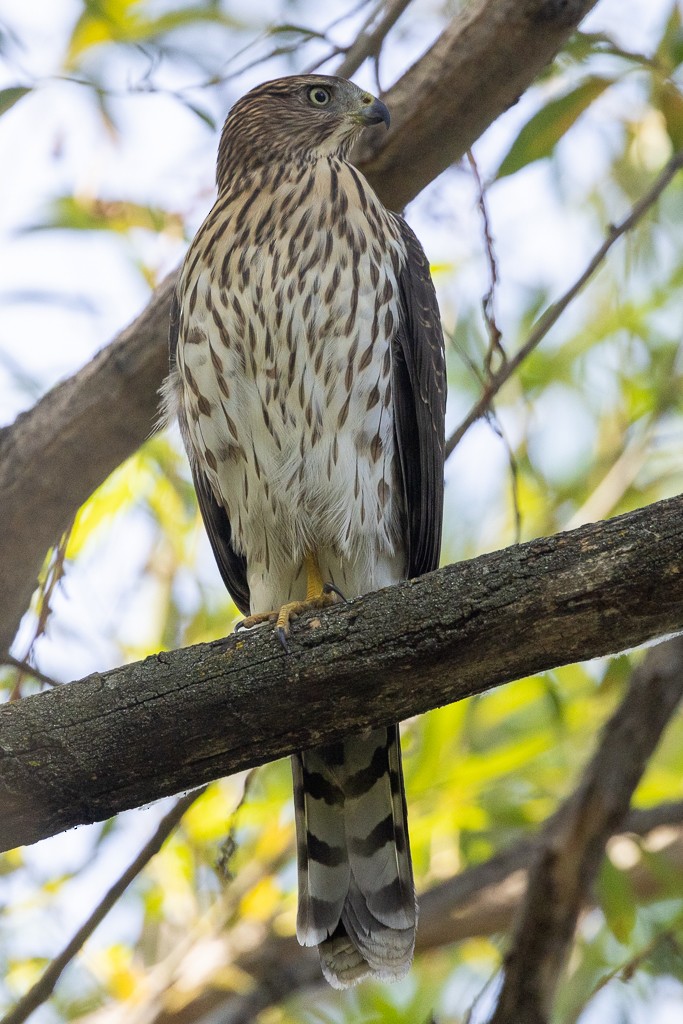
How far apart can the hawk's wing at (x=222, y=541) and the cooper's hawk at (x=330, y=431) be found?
6 cm

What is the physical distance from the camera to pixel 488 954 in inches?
220

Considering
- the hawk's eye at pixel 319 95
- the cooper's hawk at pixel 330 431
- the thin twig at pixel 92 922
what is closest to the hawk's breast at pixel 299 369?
the cooper's hawk at pixel 330 431

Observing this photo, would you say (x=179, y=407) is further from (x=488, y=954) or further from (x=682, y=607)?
(x=488, y=954)

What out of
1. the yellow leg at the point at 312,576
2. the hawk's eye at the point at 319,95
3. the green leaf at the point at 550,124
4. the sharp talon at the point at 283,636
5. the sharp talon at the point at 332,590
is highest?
the hawk's eye at the point at 319,95

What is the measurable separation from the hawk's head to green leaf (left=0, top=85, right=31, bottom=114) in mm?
997

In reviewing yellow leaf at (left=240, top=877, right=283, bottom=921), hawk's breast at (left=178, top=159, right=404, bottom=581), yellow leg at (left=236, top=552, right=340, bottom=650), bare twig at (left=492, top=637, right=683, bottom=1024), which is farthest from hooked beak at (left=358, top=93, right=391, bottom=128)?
yellow leaf at (left=240, top=877, right=283, bottom=921)

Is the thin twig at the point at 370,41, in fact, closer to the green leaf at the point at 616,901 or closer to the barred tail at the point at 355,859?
the barred tail at the point at 355,859

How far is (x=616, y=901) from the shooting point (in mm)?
4461

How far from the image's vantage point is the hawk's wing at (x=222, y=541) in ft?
14.1

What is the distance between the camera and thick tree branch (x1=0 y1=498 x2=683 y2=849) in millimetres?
2635

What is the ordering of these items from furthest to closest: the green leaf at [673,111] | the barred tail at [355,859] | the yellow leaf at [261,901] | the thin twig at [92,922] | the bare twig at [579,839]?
the yellow leaf at [261,901], the green leaf at [673,111], the bare twig at [579,839], the barred tail at [355,859], the thin twig at [92,922]

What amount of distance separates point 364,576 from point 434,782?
1.20 m

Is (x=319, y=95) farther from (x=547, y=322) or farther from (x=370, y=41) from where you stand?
(x=547, y=322)

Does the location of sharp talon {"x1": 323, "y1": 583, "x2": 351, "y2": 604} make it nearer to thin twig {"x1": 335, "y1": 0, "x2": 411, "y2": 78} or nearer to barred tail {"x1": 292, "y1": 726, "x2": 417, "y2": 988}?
barred tail {"x1": 292, "y1": 726, "x2": 417, "y2": 988}
